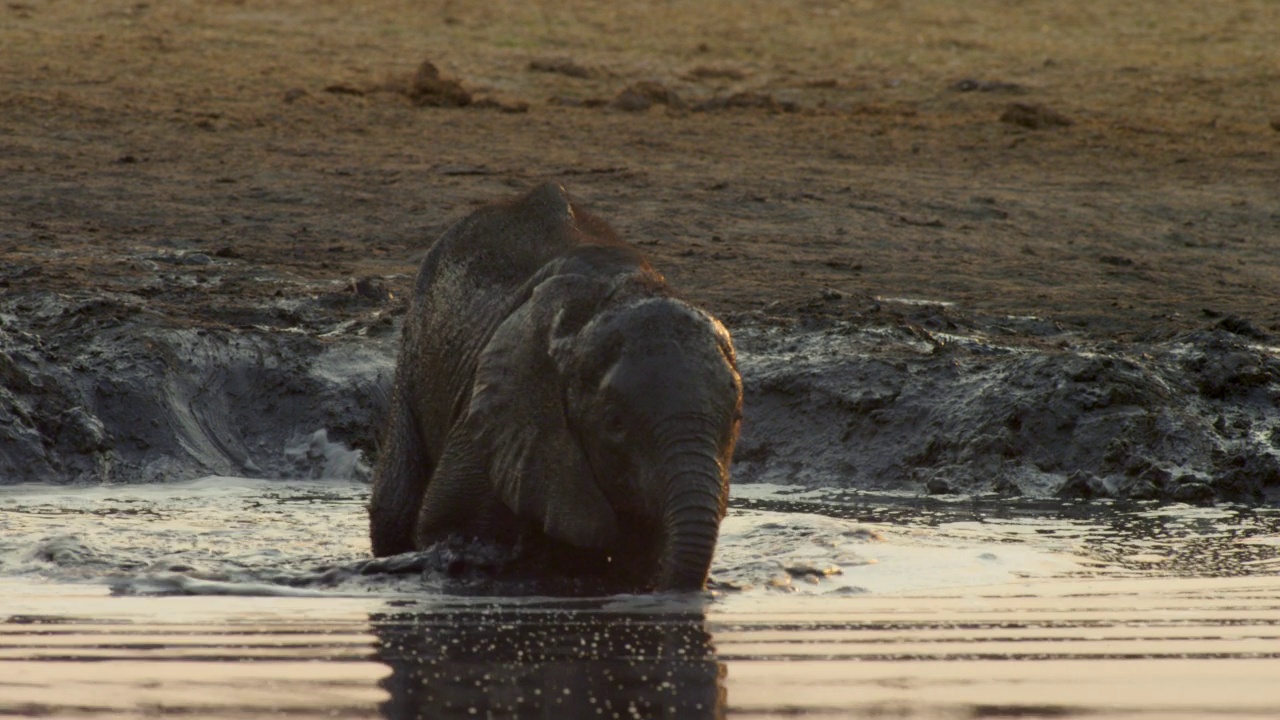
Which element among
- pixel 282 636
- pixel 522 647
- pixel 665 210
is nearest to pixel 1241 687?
pixel 522 647

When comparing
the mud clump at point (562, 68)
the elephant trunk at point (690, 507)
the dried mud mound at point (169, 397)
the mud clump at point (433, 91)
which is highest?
the mud clump at point (562, 68)

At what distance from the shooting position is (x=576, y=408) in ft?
20.0

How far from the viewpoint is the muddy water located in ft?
14.9

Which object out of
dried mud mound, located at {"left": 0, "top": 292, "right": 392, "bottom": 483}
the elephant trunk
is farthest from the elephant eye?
dried mud mound, located at {"left": 0, "top": 292, "right": 392, "bottom": 483}

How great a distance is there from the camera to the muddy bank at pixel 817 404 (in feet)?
32.6

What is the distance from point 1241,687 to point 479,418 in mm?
2592

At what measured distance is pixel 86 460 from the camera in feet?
33.4

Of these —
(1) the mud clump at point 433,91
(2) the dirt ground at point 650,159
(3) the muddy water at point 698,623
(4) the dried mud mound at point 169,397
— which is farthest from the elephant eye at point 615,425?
(1) the mud clump at point 433,91

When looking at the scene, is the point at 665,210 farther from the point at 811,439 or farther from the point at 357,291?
the point at 811,439

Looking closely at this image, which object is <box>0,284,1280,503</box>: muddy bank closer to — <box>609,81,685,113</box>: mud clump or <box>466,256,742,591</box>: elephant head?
<box>466,256,742,591</box>: elephant head

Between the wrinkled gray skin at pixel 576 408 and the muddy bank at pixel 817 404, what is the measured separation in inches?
137

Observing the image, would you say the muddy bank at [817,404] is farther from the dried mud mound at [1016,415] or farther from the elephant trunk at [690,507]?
the elephant trunk at [690,507]

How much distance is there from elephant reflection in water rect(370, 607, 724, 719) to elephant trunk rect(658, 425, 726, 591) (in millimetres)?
155

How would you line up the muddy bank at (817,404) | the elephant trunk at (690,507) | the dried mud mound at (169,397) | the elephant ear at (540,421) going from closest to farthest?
1. the elephant trunk at (690,507)
2. the elephant ear at (540,421)
3. the muddy bank at (817,404)
4. the dried mud mound at (169,397)
